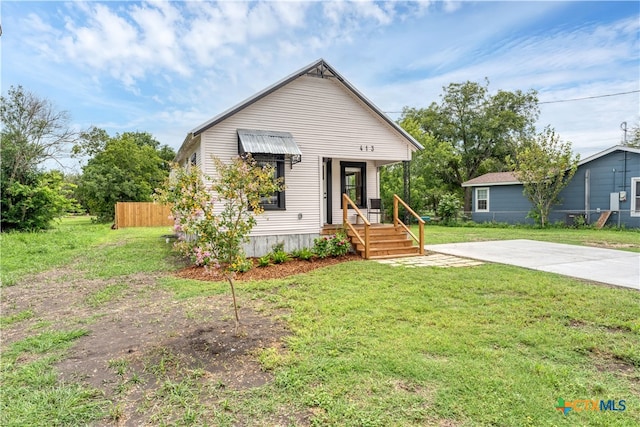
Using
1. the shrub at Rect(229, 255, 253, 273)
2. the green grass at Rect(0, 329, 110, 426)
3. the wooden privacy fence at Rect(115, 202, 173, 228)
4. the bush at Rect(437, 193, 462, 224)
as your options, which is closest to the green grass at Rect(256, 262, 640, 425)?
the shrub at Rect(229, 255, 253, 273)

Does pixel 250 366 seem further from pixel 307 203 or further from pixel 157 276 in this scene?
pixel 307 203

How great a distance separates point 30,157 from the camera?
1686cm

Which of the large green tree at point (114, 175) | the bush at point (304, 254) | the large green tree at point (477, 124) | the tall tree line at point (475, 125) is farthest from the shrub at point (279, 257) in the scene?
the large green tree at point (477, 124)

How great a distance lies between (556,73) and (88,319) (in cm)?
2248

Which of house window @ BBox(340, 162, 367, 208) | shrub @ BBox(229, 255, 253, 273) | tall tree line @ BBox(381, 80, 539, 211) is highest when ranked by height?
tall tree line @ BBox(381, 80, 539, 211)

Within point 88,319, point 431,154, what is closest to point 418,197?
point 431,154

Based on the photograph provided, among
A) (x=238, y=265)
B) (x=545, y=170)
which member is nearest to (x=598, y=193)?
(x=545, y=170)

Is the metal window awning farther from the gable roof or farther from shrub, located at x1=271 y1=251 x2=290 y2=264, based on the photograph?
shrub, located at x1=271 y1=251 x2=290 y2=264

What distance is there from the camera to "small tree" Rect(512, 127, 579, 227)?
1645 cm

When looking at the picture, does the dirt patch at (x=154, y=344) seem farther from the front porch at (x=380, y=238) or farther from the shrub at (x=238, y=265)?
the front porch at (x=380, y=238)

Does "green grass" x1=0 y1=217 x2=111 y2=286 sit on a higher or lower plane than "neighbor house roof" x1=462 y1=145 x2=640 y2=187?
lower

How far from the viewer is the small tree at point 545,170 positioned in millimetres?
16453

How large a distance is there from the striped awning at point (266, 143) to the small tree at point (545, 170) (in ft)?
44.4

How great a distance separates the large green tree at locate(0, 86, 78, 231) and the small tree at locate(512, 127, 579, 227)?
73.3ft
